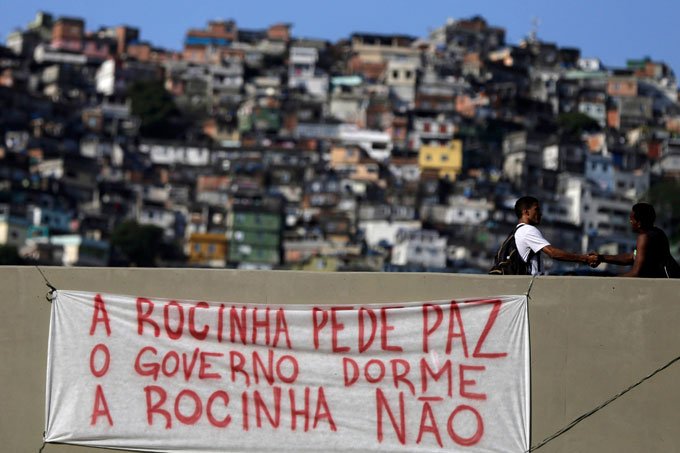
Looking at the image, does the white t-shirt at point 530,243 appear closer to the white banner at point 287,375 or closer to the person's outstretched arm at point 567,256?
the person's outstretched arm at point 567,256

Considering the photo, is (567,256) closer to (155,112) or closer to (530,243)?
(530,243)

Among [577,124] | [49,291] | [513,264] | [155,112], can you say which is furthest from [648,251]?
[155,112]

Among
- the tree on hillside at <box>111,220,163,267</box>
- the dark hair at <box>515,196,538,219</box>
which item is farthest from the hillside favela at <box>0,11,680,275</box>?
the dark hair at <box>515,196,538,219</box>

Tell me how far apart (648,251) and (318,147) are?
341 ft

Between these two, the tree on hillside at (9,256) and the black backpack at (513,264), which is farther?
the tree on hillside at (9,256)

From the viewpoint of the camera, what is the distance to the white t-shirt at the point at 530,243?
9.43 metres

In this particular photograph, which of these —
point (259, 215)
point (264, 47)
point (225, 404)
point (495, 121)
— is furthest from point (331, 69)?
point (225, 404)

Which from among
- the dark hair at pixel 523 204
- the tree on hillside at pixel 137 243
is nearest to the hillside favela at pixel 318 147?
the tree on hillside at pixel 137 243

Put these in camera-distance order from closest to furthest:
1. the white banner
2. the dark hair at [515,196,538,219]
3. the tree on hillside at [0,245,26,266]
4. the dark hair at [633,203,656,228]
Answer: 1. the white banner
2. the dark hair at [633,203,656,228]
3. the dark hair at [515,196,538,219]
4. the tree on hillside at [0,245,26,266]

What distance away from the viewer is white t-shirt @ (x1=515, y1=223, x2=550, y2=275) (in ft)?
30.9

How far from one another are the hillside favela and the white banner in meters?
68.4

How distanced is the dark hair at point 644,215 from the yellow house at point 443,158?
3960 inches

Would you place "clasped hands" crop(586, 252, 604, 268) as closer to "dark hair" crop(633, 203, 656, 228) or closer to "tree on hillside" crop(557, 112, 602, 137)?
"dark hair" crop(633, 203, 656, 228)

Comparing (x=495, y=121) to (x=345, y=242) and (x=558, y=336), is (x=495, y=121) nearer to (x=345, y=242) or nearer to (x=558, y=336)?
(x=345, y=242)
